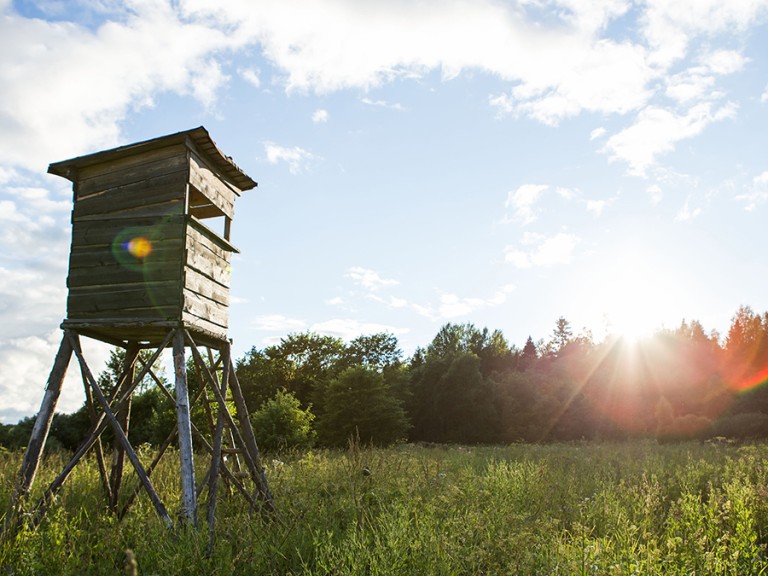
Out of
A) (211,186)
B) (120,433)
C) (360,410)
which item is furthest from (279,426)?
(211,186)

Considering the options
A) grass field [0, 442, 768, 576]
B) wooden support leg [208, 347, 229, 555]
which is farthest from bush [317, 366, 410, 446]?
wooden support leg [208, 347, 229, 555]

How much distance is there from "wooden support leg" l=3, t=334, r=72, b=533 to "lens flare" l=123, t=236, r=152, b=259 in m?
1.68

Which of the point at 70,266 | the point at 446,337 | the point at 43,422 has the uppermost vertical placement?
the point at 446,337

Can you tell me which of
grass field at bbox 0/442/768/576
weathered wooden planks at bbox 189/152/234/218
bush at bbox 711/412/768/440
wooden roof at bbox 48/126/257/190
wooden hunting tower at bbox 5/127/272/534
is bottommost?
grass field at bbox 0/442/768/576

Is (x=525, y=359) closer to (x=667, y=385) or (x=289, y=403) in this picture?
(x=667, y=385)

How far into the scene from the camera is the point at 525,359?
5822 cm

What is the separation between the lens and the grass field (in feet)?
17.7

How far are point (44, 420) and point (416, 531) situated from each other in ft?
19.7

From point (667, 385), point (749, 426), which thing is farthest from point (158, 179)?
point (667, 385)

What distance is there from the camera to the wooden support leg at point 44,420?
8383 millimetres

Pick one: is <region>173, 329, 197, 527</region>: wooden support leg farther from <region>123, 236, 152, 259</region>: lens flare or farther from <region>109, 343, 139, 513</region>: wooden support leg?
<region>109, 343, 139, 513</region>: wooden support leg

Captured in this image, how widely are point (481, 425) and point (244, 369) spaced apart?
18.0 metres

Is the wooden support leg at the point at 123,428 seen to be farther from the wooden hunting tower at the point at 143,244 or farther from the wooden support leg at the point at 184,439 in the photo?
the wooden support leg at the point at 184,439

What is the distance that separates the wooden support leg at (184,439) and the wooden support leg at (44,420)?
197cm
